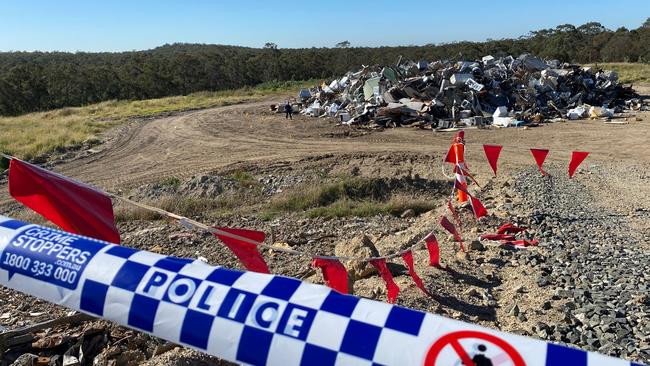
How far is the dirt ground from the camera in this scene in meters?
5.51

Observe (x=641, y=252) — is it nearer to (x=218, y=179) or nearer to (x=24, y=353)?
(x=24, y=353)

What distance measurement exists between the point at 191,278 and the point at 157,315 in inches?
8.5

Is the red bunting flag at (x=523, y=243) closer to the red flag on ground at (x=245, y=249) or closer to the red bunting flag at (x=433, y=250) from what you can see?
the red bunting flag at (x=433, y=250)

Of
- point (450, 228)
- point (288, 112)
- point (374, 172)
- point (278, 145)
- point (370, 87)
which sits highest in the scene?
point (370, 87)

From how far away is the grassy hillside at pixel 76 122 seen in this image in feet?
65.1

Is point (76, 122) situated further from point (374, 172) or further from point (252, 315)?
point (252, 315)

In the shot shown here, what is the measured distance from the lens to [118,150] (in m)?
19.4

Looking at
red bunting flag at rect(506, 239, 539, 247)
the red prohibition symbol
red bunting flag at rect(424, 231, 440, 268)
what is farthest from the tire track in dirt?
the red prohibition symbol

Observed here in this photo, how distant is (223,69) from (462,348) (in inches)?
2180

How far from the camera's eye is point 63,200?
4.23 m

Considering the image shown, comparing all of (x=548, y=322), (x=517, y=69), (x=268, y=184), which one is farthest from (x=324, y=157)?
(x=517, y=69)

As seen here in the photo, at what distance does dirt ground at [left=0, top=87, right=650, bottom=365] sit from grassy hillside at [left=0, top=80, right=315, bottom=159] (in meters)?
1.60

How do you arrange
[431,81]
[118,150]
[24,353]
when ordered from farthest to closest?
[431,81]
[118,150]
[24,353]

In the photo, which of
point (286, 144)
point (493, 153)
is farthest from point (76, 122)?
point (493, 153)
